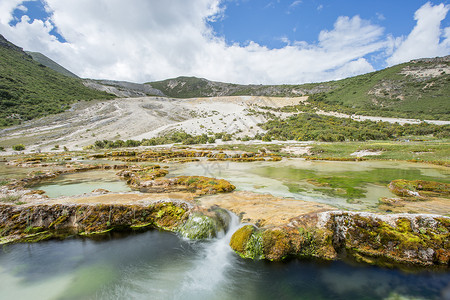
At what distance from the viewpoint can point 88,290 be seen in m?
4.80

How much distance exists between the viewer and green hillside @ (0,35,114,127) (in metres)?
50.5

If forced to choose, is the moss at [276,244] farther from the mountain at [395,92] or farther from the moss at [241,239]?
the mountain at [395,92]

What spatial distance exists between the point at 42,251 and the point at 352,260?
31.0ft

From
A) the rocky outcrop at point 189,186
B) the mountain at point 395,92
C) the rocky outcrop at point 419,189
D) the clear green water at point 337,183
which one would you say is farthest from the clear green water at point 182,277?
the mountain at point 395,92

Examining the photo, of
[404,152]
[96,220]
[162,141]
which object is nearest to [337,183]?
[96,220]

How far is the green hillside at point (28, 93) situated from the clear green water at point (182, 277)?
59.7 metres

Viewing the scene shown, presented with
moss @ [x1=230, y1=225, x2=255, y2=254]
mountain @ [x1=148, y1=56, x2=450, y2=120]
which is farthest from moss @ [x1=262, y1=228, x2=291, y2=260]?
mountain @ [x1=148, y1=56, x2=450, y2=120]

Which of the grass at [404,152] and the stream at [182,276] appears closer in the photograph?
the stream at [182,276]

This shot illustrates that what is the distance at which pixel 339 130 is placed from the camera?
4206 centimetres

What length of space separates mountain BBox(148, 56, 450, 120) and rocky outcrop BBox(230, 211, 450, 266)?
65156 millimetres

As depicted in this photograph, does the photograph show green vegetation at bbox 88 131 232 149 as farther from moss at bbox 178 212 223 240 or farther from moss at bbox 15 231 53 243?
moss at bbox 15 231 53 243

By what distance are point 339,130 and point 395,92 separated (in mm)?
55923

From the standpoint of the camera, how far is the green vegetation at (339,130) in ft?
126

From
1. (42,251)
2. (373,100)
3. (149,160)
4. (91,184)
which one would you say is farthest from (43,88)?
(373,100)
